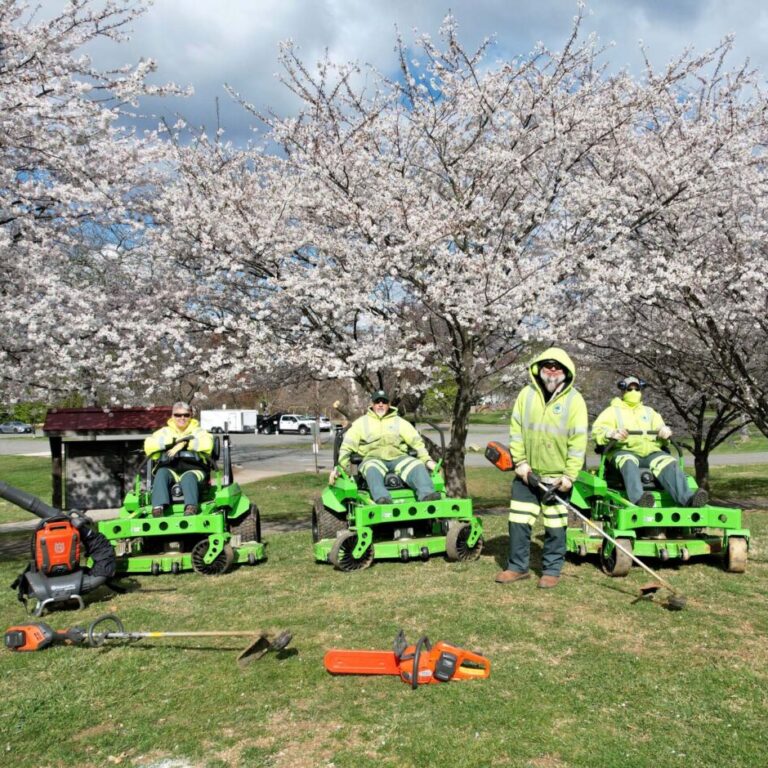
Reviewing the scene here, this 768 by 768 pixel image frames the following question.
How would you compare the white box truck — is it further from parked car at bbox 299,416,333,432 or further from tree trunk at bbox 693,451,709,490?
tree trunk at bbox 693,451,709,490

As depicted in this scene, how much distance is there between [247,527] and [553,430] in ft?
11.6

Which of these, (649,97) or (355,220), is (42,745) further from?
(649,97)

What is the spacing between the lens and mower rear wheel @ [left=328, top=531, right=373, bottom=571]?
6.59 metres

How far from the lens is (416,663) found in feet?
12.8

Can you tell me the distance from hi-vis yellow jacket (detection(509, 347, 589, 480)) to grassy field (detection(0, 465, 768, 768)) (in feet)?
3.34

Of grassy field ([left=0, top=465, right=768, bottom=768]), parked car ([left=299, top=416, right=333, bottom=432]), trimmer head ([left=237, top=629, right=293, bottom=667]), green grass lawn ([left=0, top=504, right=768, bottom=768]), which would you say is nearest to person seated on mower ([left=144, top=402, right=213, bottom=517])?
grassy field ([left=0, top=465, right=768, bottom=768])

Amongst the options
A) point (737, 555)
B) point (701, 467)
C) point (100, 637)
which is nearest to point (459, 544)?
point (737, 555)

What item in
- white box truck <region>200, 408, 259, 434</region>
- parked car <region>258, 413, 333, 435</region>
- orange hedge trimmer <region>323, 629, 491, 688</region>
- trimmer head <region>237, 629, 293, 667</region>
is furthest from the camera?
parked car <region>258, 413, 333, 435</region>

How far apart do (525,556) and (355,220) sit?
218 inches

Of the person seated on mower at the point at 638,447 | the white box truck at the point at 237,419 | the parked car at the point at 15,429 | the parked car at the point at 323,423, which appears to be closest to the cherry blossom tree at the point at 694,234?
the person seated on mower at the point at 638,447

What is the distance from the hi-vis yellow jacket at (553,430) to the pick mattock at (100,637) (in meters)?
2.66

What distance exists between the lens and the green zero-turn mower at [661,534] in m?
6.14

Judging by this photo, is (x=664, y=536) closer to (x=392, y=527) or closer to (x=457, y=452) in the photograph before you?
(x=392, y=527)

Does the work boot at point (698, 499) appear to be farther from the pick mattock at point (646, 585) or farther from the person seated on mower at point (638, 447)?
the pick mattock at point (646, 585)
